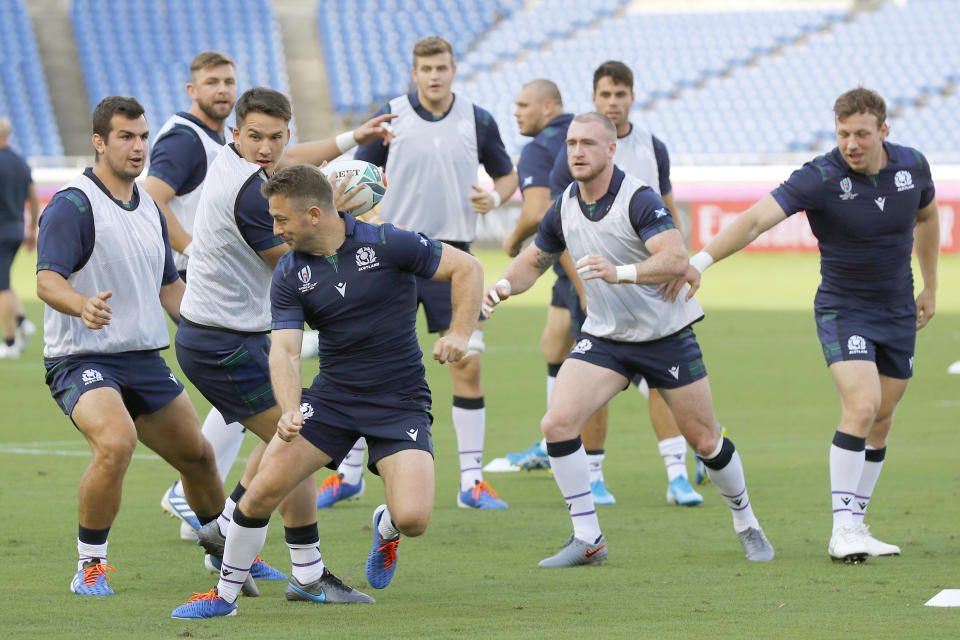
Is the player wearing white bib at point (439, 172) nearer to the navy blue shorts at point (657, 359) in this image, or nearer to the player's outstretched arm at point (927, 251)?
the navy blue shorts at point (657, 359)

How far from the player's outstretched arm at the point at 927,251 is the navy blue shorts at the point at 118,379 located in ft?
12.7

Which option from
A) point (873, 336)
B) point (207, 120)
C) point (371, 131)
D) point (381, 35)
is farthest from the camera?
point (381, 35)

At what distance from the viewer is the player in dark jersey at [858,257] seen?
689cm

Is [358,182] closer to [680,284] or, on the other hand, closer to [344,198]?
[344,198]

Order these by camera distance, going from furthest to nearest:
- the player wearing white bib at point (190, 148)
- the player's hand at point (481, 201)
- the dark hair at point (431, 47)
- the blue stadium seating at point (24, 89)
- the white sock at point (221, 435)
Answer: the blue stadium seating at point (24, 89) < the dark hair at point (431, 47) < the player's hand at point (481, 201) < the white sock at point (221, 435) < the player wearing white bib at point (190, 148)

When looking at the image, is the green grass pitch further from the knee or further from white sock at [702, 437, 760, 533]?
the knee

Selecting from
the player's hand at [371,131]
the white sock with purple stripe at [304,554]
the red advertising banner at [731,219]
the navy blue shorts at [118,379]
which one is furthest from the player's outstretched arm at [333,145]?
the red advertising banner at [731,219]

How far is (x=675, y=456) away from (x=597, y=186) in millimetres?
2308

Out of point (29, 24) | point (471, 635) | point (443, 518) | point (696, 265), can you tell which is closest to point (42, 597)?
point (471, 635)

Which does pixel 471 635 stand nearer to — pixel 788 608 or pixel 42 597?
pixel 788 608

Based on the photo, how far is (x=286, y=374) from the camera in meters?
5.58

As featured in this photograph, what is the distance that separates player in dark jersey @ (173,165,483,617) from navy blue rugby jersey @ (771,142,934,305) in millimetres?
2072

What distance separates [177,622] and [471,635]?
3.88 ft

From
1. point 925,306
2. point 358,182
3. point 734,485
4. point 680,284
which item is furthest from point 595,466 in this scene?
point 358,182
